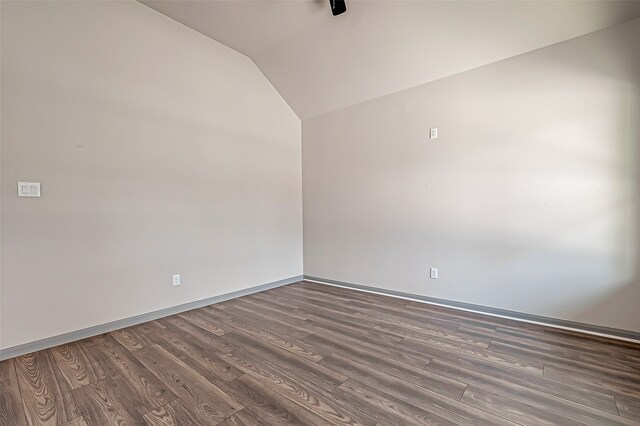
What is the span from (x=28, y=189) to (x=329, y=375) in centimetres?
265

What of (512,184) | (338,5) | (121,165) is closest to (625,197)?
(512,184)

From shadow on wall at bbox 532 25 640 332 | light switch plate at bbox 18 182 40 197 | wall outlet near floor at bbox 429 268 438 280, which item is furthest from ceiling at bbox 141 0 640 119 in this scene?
wall outlet near floor at bbox 429 268 438 280

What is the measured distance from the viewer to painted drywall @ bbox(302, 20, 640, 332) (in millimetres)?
2387

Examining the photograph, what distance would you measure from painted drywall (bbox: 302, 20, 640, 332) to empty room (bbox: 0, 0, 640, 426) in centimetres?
2

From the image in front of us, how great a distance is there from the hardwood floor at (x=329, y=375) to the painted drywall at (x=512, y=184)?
47cm

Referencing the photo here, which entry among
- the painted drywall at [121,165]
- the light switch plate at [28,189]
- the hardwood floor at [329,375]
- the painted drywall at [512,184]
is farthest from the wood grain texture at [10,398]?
the painted drywall at [512,184]

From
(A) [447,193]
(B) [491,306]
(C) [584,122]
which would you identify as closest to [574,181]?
(C) [584,122]

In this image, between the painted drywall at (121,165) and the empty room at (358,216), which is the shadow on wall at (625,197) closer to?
the empty room at (358,216)

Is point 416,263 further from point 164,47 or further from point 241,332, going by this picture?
point 164,47

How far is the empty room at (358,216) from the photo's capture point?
183 cm

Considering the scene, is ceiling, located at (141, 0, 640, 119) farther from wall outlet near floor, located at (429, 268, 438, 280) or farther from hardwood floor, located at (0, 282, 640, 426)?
hardwood floor, located at (0, 282, 640, 426)

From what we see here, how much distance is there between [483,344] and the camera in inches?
93.0

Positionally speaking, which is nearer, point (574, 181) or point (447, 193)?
point (574, 181)

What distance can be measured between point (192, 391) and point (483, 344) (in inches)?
84.3
